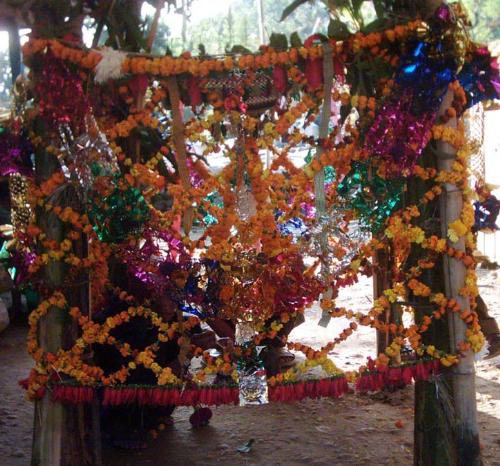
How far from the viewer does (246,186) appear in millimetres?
3174

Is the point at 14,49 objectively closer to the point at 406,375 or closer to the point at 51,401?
the point at 51,401

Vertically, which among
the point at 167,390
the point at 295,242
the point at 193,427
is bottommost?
the point at 193,427

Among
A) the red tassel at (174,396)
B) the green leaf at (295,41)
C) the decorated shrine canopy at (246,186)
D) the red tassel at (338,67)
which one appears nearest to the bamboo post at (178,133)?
the decorated shrine canopy at (246,186)

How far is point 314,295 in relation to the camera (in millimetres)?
3395

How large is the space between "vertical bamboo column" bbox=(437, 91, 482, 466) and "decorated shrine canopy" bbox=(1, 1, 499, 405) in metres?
0.04

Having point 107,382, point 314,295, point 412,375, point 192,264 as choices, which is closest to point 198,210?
point 192,264

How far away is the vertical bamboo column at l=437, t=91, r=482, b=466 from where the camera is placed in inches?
119

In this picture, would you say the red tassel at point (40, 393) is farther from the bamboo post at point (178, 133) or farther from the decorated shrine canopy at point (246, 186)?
the bamboo post at point (178, 133)

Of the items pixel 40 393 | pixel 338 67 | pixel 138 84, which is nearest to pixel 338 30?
pixel 338 67

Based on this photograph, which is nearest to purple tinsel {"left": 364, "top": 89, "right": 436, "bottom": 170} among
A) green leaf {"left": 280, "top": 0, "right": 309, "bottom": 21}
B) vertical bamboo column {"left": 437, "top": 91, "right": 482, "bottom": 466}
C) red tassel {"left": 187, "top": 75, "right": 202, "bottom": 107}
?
vertical bamboo column {"left": 437, "top": 91, "right": 482, "bottom": 466}

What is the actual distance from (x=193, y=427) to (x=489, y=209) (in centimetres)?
219

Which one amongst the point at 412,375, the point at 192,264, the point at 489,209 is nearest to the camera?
the point at 412,375

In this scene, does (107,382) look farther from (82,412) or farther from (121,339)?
(121,339)

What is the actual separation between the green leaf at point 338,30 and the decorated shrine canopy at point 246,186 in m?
0.06
